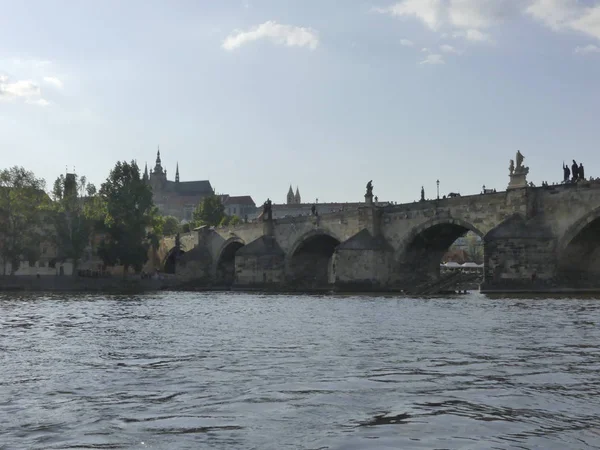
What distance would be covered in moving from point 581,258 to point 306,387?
105ft

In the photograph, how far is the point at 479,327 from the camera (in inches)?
845

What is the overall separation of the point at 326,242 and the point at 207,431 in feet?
185

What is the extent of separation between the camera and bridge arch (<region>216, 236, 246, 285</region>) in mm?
78812

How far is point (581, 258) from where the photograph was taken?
131 feet

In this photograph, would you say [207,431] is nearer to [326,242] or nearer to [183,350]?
[183,350]

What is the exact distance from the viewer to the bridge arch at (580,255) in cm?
3872

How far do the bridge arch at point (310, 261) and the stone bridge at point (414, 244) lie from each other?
8 centimetres

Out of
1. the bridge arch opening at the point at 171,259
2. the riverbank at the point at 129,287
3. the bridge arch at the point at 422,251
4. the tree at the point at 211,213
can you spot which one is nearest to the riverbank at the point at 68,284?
the riverbank at the point at 129,287

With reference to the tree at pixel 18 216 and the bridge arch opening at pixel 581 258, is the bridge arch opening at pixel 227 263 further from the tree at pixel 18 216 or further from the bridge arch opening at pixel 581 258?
the bridge arch opening at pixel 581 258

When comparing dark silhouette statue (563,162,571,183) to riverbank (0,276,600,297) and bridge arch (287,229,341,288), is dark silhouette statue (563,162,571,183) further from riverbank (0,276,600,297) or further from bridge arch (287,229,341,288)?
bridge arch (287,229,341,288)

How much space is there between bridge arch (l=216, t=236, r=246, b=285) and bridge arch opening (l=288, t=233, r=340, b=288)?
12.8 metres

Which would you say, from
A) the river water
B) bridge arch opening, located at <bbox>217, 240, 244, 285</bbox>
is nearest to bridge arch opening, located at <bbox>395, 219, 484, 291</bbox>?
the river water

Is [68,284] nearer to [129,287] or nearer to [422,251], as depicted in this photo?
[129,287]

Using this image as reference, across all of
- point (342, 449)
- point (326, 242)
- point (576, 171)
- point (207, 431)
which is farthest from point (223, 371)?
point (326, 242)
